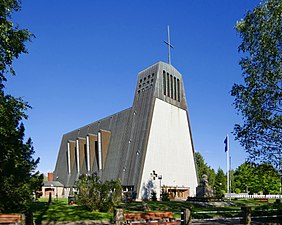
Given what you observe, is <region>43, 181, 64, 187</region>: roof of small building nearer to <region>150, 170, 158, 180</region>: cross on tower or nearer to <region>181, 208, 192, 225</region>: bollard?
<region>150, 170, 158, 180</region>: cross on tower

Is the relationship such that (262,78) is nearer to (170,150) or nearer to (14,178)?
(14,178)

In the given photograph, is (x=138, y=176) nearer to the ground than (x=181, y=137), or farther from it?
nearer to the ground

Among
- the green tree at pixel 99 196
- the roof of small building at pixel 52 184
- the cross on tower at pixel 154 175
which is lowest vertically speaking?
the green tree at pixel 99 196

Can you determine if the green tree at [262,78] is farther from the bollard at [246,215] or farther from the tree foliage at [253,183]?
the tree foliage at [253,183]

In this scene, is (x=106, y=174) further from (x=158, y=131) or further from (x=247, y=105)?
(x=247, y=105)

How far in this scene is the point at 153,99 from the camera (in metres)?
45.2

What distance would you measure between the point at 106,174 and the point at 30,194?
102 feet

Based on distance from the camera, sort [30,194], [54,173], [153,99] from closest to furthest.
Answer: [30,194] < [153,99] < [54,173]

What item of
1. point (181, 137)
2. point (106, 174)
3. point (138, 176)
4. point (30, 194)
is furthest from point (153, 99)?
point (30, 194)

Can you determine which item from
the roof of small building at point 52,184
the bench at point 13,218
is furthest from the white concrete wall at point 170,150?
the bench at point 13,218

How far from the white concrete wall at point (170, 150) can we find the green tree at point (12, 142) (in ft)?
68.4

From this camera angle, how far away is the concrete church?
4347cm

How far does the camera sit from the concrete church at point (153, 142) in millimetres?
43469

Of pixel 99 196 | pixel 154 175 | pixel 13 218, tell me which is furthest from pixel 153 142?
pixel 13 218
